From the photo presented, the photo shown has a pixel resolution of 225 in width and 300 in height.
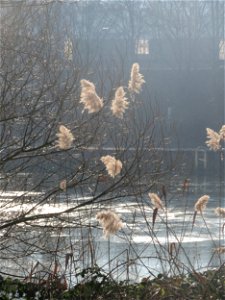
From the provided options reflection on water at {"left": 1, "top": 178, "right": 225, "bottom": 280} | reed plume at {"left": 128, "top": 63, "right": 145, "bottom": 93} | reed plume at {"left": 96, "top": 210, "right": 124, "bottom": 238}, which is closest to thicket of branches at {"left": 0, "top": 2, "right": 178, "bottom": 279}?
reflection on water at {"left": 1, "top": 178, "right": 225, "bottom": 280}

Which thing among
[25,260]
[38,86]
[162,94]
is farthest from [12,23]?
[162,94]

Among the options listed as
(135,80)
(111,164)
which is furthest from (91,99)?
(135,80)

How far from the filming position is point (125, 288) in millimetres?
6832

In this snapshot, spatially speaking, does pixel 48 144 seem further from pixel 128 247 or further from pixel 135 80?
pixel 135 80

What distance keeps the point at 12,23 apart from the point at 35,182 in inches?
65.0

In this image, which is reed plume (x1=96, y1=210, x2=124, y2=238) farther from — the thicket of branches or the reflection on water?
the thicket of branches

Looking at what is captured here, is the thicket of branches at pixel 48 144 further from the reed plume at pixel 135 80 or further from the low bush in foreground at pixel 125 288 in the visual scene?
the reed plume at pixel 135 80

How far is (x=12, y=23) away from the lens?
8.46 meters

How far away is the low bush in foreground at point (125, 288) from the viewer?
20.9 feet

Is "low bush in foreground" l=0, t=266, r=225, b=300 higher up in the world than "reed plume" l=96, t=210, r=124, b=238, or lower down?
lower down

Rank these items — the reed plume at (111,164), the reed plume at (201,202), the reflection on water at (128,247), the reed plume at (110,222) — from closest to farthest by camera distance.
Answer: the reed plume at (110,222)
the reed plume at (111,164)
the reed plume at (201,202)
the reflection on water at (128,247)

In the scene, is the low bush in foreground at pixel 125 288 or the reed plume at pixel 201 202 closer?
the reed plume at pixel 201 202

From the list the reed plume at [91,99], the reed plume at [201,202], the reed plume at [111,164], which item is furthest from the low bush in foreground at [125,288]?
the reed plume at [91,99]

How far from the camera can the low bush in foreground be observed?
20.9ft
